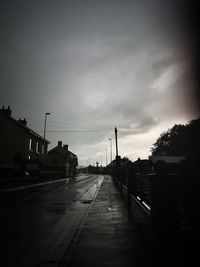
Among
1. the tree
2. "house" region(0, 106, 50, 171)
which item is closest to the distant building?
"house" region(0, 106, 50, 171)

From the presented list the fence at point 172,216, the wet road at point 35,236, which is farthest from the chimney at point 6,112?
the fence at point 172,216

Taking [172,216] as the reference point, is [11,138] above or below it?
above

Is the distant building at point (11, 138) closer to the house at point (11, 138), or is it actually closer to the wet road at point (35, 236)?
the house at point (11, 138)

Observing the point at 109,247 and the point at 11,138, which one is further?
the point at 11,138

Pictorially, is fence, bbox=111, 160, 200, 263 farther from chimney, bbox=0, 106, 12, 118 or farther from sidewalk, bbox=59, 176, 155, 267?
chimney, bbox=0, 106, 12, 118

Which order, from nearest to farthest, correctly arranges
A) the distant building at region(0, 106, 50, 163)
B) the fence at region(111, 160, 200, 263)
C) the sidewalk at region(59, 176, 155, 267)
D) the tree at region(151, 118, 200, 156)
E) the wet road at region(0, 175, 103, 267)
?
1. the sidewalk at region(59, 176, 155, 267)
2. the wet road at region(0, 175, 103, 267)
3. the fence at region(111, 160, 200, 263)
4. the distant building at region(0, 106, 50, 163)
5. the tree at region(151, 118, 200, 156)

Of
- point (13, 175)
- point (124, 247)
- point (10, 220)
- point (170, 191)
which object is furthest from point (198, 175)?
point (13, 175)

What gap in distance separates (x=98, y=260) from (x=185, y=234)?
2313 millimetres

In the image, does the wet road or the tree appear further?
the tree

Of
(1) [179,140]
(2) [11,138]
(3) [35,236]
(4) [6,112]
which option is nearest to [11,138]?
(2) [11,138]

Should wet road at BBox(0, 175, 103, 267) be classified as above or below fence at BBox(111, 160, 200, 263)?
below

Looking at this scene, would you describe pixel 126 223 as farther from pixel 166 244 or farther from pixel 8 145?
pixel 8 145

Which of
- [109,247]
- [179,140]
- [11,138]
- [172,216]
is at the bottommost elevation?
[109,247]

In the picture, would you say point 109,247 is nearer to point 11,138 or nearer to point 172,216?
point 172,216
